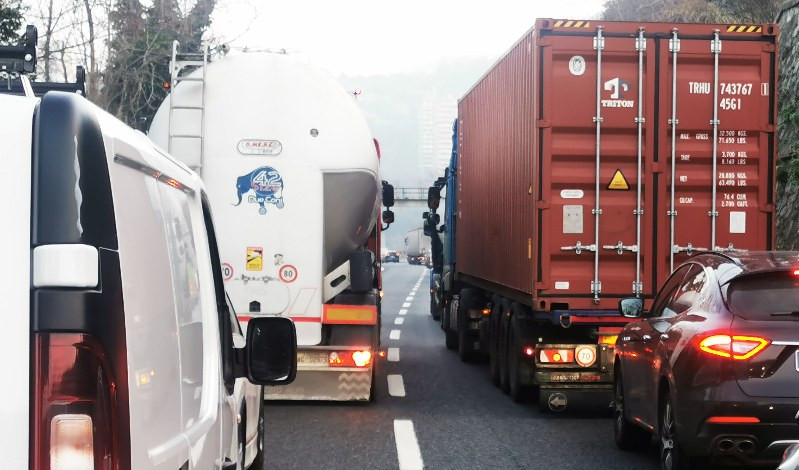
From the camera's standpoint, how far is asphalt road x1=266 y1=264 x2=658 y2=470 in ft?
29.0

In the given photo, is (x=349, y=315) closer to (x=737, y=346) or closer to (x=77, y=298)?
(x=737, y=346)

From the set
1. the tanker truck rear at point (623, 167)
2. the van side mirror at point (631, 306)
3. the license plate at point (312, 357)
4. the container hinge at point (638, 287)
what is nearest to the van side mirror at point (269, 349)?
the van side mirror at point (631, 306)

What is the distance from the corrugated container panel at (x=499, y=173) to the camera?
11773 millimetres

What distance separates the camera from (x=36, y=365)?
7.09 feet

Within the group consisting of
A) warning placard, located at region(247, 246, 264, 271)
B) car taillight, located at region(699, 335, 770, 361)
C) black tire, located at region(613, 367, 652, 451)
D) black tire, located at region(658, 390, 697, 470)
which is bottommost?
black tire, located at region(613, 367, 652, 451)

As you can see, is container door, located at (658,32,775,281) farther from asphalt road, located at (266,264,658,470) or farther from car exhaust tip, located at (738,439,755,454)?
car exhaust tip, located at (738,439,755,454)

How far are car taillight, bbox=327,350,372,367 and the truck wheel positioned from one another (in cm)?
193

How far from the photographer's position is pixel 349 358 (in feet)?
38.3

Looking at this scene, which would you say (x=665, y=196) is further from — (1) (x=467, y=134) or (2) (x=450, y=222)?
(2) (x=450, y=222)

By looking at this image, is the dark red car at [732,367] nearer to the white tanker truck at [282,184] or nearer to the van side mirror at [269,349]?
the van side mirror at [269,349]

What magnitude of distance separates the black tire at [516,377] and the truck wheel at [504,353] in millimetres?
323

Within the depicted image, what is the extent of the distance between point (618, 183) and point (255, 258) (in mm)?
3502

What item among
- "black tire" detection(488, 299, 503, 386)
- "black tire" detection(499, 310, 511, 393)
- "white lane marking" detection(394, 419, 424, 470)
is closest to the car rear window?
"white lane marking" detection(394, 419, 424, 470)

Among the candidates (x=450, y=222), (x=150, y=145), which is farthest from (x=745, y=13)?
(x=150, y=145)
